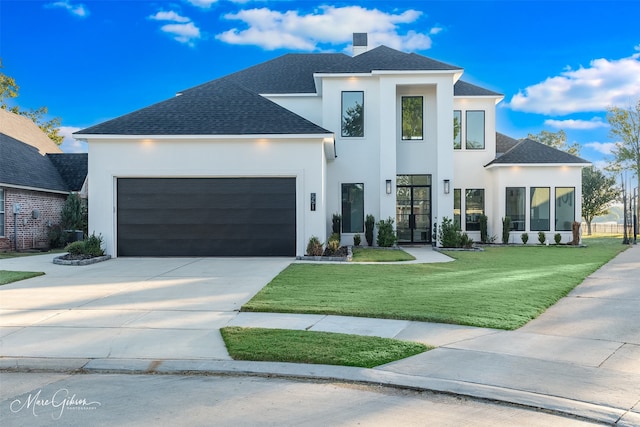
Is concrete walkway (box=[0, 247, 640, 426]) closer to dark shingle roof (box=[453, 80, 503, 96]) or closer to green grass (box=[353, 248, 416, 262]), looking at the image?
green grass (box=[353, 248, 416, 262])

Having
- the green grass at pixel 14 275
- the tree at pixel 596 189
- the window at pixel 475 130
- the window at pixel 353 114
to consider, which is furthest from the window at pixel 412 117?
the tree at pixel 596 189

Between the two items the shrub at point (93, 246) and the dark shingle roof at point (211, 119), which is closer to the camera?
the shrub at point (93, 246)

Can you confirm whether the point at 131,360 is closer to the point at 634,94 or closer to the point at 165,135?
the point at 165,135

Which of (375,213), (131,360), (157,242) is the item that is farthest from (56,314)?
(375,213)

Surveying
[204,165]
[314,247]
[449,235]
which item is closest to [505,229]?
[449,235]

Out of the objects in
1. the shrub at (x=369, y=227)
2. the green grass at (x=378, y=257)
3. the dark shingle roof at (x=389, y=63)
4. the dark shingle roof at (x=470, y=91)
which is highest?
the dark shingle roof at (x=389, y=63)

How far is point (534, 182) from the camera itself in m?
20.9

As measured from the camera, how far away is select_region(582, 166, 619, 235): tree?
35656mm

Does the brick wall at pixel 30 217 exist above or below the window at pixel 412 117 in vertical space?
below

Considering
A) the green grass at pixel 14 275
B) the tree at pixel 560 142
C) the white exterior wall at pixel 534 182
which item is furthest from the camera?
the tree at pixel 560 142

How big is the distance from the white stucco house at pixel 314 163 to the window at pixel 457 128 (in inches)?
2.6

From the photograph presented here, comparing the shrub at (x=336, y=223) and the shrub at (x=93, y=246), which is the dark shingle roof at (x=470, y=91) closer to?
the shrub at (x=336, y=223)

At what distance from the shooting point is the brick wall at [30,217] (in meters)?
18.0

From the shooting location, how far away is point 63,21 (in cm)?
2127
